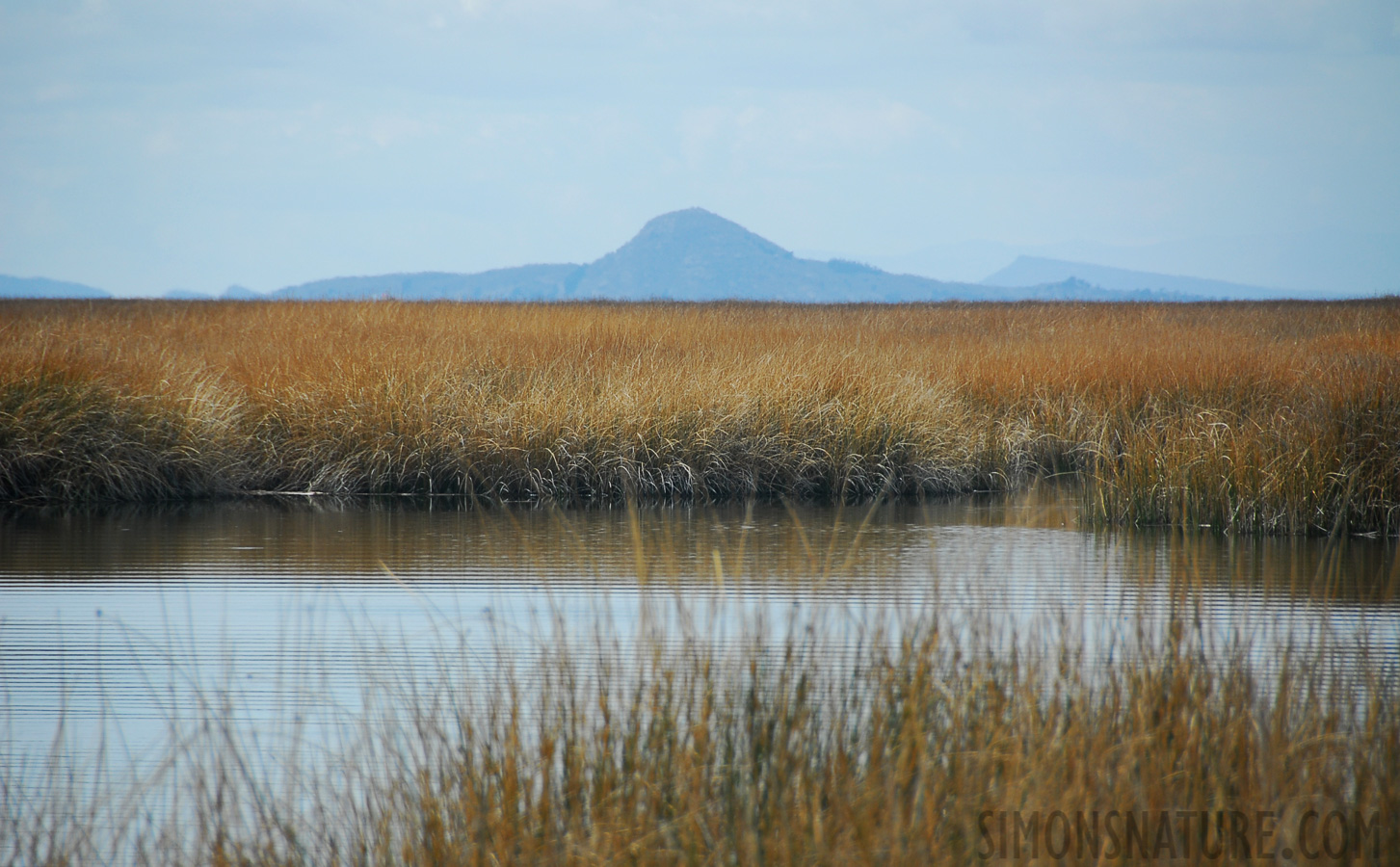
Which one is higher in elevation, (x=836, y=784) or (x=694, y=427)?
(x=694, y=427)

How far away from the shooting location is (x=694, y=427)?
28.5 ft

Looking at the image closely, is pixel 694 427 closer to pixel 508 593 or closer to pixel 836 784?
pixel 508 593

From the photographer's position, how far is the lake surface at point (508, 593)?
3.34 metres

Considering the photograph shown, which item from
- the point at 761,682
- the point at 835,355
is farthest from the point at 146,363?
the point at 761,682

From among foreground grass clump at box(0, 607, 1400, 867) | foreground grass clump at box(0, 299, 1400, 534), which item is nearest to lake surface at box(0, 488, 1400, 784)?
foreground grass clump at box(0, 607, 1400, 867)

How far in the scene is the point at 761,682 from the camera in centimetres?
274

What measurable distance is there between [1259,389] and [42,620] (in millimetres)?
9533

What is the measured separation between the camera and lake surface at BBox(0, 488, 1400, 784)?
131 inches

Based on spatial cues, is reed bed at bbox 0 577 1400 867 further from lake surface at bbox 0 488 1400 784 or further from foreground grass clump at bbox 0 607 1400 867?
lake surface at bbox 0 488 1400 784

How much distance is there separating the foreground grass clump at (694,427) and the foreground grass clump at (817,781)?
435cm

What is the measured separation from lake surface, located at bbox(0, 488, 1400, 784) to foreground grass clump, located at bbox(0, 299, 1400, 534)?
42 centimetres

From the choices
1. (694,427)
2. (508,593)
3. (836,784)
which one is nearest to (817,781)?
(836,784)

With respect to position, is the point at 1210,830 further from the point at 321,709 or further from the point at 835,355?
the point at 835,355

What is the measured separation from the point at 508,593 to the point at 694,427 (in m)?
3.73
